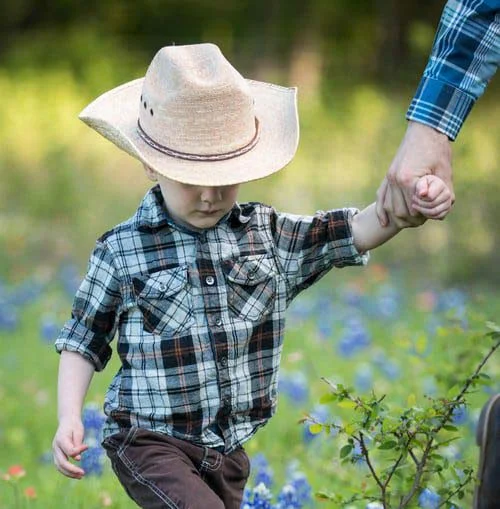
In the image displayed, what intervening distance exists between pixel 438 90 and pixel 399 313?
4450mm

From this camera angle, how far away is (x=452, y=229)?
8.53 meters

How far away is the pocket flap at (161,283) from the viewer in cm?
294

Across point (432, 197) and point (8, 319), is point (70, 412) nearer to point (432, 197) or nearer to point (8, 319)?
point (432, 197)

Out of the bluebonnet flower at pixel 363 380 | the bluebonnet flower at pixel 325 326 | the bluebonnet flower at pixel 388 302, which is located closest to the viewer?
the bluebonnet flower at pixel 363 380

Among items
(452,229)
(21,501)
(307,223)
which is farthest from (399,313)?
(307,223)

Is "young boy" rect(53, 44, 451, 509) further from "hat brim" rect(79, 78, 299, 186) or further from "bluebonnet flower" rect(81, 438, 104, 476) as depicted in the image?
"bluebonnet flower" rect(81, 438, 104, 476)

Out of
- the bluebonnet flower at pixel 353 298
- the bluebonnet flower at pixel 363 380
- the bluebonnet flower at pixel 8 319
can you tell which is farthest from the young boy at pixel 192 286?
the bluebonnet flower at pixel 353 298

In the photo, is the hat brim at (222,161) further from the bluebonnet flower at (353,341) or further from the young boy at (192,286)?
the bluebonnet flower at (353,341)

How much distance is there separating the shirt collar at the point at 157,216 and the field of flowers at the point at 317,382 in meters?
0.44

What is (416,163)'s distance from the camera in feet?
9.29

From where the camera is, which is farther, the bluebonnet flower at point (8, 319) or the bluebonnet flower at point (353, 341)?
the bluebonnet flower at point (8, 319)

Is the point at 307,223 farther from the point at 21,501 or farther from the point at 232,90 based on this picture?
the point at 21,501

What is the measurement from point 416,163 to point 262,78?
1441 centimetres

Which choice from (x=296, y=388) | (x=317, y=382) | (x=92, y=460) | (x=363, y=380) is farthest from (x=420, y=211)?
(x=317, y=382)
